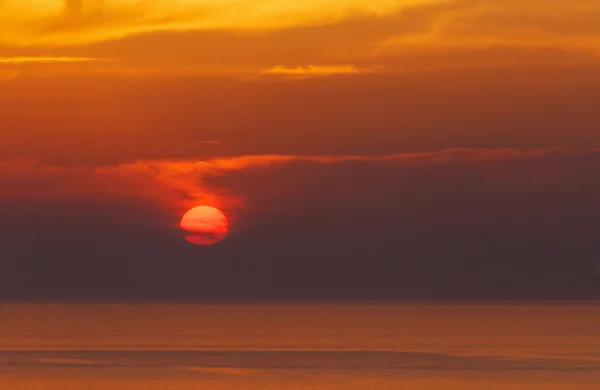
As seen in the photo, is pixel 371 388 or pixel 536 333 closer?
pixel 371 388

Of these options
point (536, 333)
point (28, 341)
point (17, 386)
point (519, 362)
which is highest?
point (536, 333)

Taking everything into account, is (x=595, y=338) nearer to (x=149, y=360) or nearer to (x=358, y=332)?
(x=358, y=332)

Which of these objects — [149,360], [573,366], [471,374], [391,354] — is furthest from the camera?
[391,354]

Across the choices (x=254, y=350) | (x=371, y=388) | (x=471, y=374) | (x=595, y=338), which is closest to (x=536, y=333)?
(x=595, y=338)

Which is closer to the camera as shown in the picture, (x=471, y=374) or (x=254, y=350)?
(x=471, y=374)

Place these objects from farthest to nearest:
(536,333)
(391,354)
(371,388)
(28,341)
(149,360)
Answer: (536,333), (28,341), (391,354), (149,360), (371,388)

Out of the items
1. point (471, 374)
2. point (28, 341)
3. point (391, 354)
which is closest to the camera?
point (471, 374)

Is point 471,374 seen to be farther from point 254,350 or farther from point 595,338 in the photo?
point 595,338

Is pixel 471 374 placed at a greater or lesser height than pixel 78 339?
lesser

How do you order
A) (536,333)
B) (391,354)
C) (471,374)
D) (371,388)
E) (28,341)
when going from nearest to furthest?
(371,388), (471,374), (391,354), (28,341), (536,333)

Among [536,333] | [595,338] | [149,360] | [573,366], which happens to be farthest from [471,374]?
[536,333]
